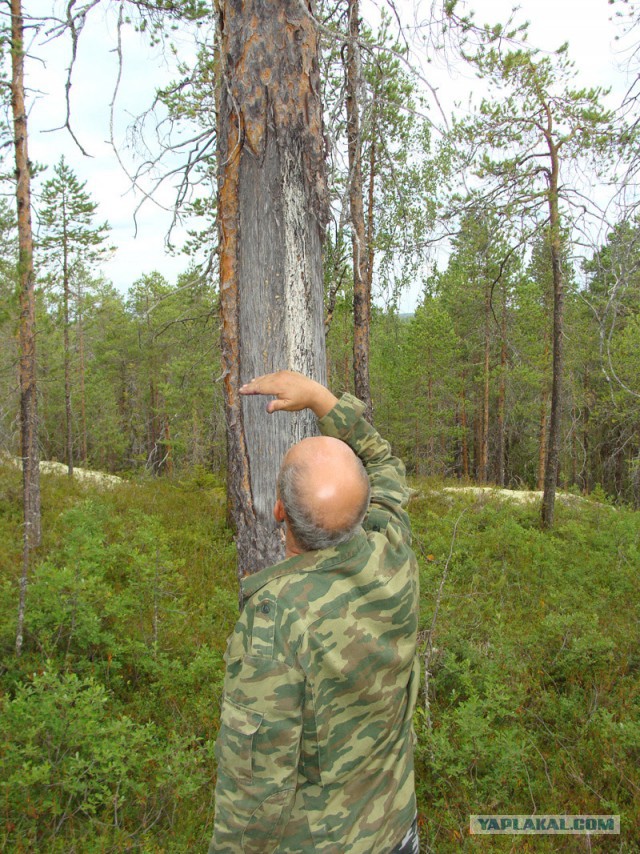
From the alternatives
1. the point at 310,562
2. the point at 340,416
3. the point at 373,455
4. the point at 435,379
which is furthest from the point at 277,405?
the point at 435,379

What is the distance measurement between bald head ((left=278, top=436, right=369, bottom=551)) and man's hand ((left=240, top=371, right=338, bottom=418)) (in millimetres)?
553

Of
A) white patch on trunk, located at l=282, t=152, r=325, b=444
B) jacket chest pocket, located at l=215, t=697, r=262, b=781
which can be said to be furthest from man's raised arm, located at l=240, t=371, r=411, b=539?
jacket chest pocket, located at l=215, t=697, r=262, b=781

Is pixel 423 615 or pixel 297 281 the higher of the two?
pixel 297 281

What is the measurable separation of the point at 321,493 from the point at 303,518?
87 mm

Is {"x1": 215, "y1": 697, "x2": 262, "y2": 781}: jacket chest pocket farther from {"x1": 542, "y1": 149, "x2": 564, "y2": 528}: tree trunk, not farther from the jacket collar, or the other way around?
{"x1": 542, "y1": 149, "x2": 564, "y2": 528}: tree trunk

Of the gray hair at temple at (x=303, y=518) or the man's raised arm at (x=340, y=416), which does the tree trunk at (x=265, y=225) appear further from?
the gray hair at temple at (x=303, y=518)

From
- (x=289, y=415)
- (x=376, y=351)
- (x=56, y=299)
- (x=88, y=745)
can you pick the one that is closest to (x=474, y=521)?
(x=88, y=745)

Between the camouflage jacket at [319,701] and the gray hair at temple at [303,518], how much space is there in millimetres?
34

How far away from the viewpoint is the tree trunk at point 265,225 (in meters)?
2.09

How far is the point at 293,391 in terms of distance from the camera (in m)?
2.02

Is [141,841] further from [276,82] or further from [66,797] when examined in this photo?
[276,82]

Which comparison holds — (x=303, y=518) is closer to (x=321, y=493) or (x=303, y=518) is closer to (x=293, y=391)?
(x=321, y=493)

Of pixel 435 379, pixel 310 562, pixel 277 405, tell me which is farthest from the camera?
pixel 435 379

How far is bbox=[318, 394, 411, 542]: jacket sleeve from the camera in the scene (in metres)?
1.87
